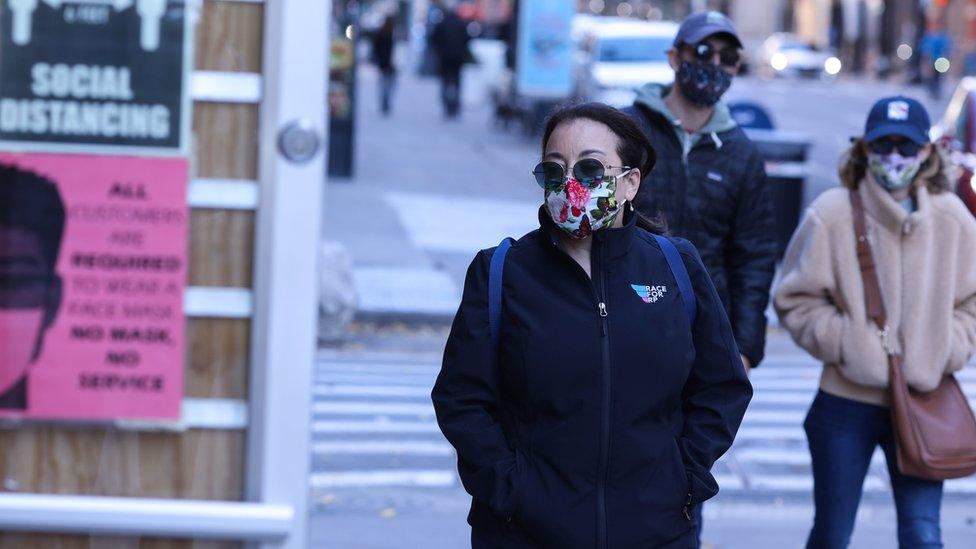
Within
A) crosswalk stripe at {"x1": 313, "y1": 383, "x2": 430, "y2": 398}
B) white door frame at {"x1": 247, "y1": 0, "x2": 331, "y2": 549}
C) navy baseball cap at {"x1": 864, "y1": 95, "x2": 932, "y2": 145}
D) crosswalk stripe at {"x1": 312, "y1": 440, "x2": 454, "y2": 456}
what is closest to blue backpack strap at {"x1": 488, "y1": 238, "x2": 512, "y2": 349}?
white door frame at {"x1": 247, "y1": 0, "x2": 331, "y2": 549}

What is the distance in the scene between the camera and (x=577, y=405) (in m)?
3.35

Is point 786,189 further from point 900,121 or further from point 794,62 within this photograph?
point 794,62

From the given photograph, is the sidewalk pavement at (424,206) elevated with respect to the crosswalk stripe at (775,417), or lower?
lower

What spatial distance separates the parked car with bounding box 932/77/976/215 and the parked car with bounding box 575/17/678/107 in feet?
29.0

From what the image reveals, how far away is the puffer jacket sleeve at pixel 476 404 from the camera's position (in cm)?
339

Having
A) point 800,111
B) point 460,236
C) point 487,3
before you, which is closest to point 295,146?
point 460,236

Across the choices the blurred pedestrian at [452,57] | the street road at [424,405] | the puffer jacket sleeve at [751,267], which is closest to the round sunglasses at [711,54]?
the puffer jacket sleeve at [751,267]

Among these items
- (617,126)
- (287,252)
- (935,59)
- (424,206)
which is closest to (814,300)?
(617,126)

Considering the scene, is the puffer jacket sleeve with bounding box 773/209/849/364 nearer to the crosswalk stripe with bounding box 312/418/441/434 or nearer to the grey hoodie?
the grey hoodie

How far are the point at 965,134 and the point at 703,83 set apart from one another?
1062 centimetres

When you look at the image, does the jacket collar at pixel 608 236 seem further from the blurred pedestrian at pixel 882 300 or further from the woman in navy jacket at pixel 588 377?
the blurred pedestrian at pixel 882 300

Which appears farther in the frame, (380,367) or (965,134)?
(965,134)

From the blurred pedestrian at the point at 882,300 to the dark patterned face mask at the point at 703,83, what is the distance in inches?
19.3

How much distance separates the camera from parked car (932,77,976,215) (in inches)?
558
